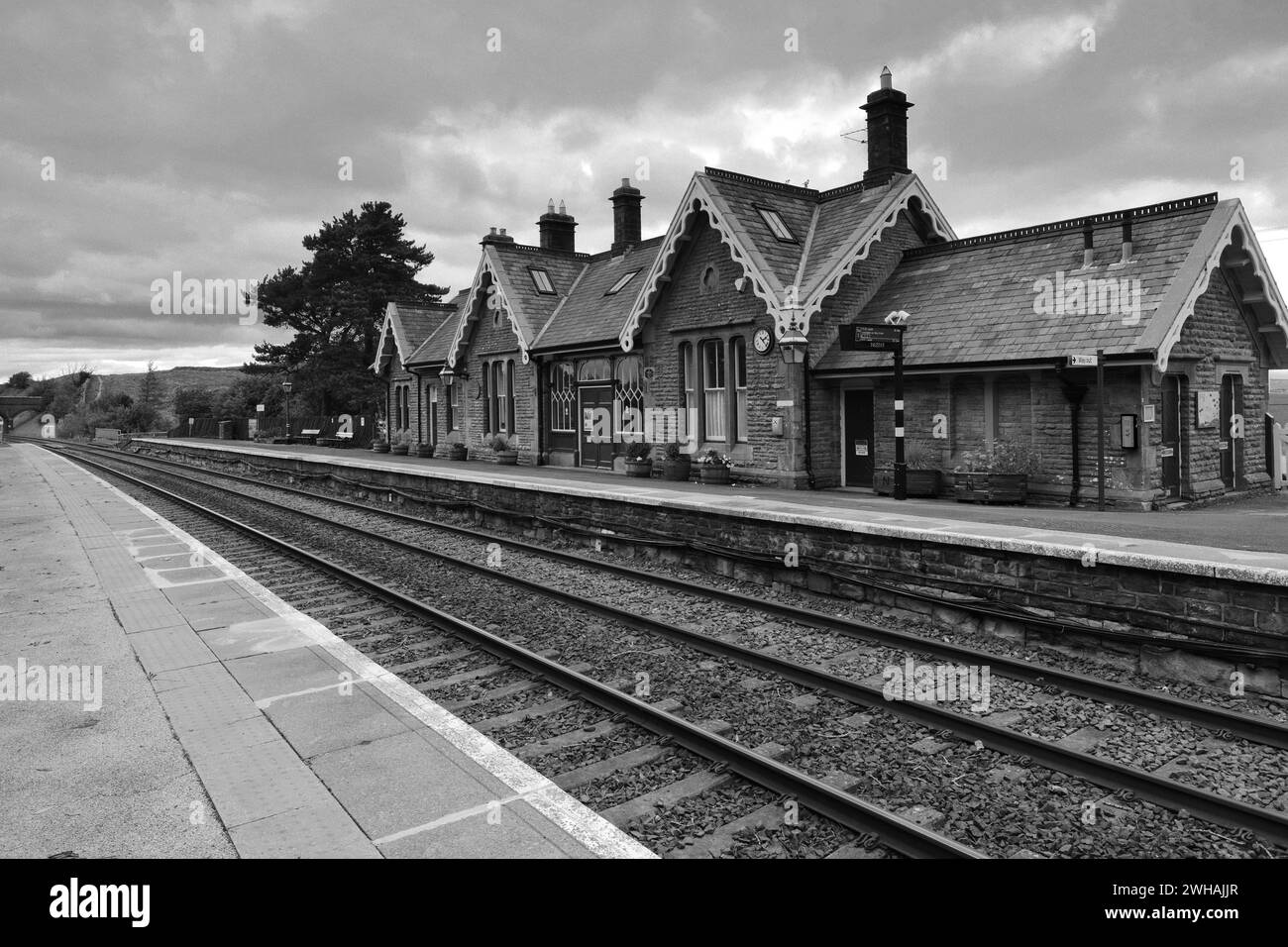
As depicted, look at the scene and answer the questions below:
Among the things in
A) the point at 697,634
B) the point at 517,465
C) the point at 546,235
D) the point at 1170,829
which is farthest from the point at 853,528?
the point at 546,235

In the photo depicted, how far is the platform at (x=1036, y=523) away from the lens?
868 centimetres

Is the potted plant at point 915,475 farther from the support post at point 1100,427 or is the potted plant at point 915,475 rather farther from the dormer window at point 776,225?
the dormer window at point 776,225

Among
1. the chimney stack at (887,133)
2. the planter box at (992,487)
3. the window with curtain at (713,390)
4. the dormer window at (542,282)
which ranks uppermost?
the chimney stack at (887,133)

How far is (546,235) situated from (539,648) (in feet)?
90.5

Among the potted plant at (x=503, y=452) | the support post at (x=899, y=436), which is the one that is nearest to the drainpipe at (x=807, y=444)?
the support post at (x=899, y=436)

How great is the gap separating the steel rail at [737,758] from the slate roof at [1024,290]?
11.6 metres

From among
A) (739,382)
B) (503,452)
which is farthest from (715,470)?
(503,452)

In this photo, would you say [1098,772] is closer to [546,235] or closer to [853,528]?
[853,528]

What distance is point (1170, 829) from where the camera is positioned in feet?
16.2

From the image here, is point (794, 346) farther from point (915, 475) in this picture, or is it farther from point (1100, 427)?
point (1100, 427)

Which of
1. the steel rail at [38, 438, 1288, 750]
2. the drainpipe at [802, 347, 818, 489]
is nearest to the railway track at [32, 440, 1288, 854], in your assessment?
the steel rail at [38, 438, 1288, 750]

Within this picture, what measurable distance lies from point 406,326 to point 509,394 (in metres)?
11.6

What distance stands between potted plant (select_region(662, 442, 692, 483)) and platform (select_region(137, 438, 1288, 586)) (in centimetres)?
192

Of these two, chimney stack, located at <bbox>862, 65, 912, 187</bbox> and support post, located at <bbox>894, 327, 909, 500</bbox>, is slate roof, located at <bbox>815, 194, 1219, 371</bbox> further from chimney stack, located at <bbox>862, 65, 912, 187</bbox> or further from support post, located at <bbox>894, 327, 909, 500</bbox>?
chimney stack, located at <bbox>862, 65, 912, 187</bbox>
